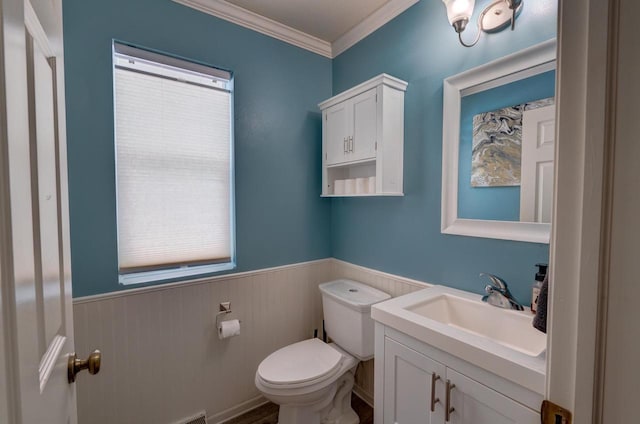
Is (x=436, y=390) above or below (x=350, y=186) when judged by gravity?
below

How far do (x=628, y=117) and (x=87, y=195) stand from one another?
6.14ft

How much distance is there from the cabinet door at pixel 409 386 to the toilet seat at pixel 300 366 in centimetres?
37

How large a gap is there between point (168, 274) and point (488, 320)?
1.69m

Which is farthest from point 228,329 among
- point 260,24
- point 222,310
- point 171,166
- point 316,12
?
point 316,12

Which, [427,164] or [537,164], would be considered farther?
[427,164]

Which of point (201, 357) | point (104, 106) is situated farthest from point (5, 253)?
point (201, 357)

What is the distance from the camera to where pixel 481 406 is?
0.92 m

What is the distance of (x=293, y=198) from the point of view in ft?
6.81

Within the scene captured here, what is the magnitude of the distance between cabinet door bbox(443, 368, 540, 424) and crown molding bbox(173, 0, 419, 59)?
1.90 m

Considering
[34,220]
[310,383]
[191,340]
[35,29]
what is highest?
[35,29]

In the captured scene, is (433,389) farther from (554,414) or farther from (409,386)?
(554,414)

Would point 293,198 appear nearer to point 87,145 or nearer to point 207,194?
point 207,194

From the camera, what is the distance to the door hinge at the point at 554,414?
1.52 ft

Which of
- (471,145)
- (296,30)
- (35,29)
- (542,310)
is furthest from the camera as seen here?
(296,30)
